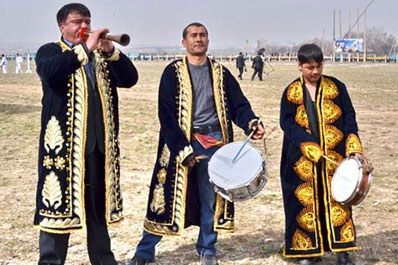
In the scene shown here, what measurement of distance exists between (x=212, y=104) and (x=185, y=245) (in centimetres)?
138

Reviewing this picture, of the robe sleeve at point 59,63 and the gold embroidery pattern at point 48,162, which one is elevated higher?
the robe sleeve at point 59,63

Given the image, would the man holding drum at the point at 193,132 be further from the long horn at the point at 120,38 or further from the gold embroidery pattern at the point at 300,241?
the long horn at the point at 120,38

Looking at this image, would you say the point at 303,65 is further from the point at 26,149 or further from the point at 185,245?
the point at 26,149

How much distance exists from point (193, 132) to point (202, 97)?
27cm

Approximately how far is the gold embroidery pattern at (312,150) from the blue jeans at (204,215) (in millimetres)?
628

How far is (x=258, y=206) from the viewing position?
641 centimetres

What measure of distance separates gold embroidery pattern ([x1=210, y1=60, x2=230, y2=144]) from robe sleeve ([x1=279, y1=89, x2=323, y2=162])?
0.47m

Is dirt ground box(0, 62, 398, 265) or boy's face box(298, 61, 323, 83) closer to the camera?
boy's face box(298, 61, 323, 83)

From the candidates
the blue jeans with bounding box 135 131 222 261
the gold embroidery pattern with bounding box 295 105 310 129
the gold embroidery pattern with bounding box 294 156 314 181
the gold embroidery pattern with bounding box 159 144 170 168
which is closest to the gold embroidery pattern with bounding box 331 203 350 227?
the gold embroidery pattern with bounding box 294 156 314 181

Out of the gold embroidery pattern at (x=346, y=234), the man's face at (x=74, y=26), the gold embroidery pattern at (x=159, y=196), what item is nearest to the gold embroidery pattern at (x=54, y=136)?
the man's face at (x=74, y=26)

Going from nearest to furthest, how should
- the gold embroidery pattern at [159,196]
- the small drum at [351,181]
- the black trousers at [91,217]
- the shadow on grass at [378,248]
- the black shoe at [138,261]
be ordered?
1. the black trousers at [91,217]
2. the small drum at [351,181]
3. the gold embroidery pattern at [159,196]
4. the black shoe at [138,261]
5. the shadow on grass at [378,248]

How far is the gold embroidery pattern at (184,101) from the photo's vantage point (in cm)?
445

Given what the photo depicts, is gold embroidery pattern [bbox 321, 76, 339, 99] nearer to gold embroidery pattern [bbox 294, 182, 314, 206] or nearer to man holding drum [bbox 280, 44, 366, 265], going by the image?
man holding drum [bbox 280, 44, 366, 265]

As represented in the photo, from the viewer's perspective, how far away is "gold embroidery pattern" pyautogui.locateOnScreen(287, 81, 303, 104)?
4.63m
